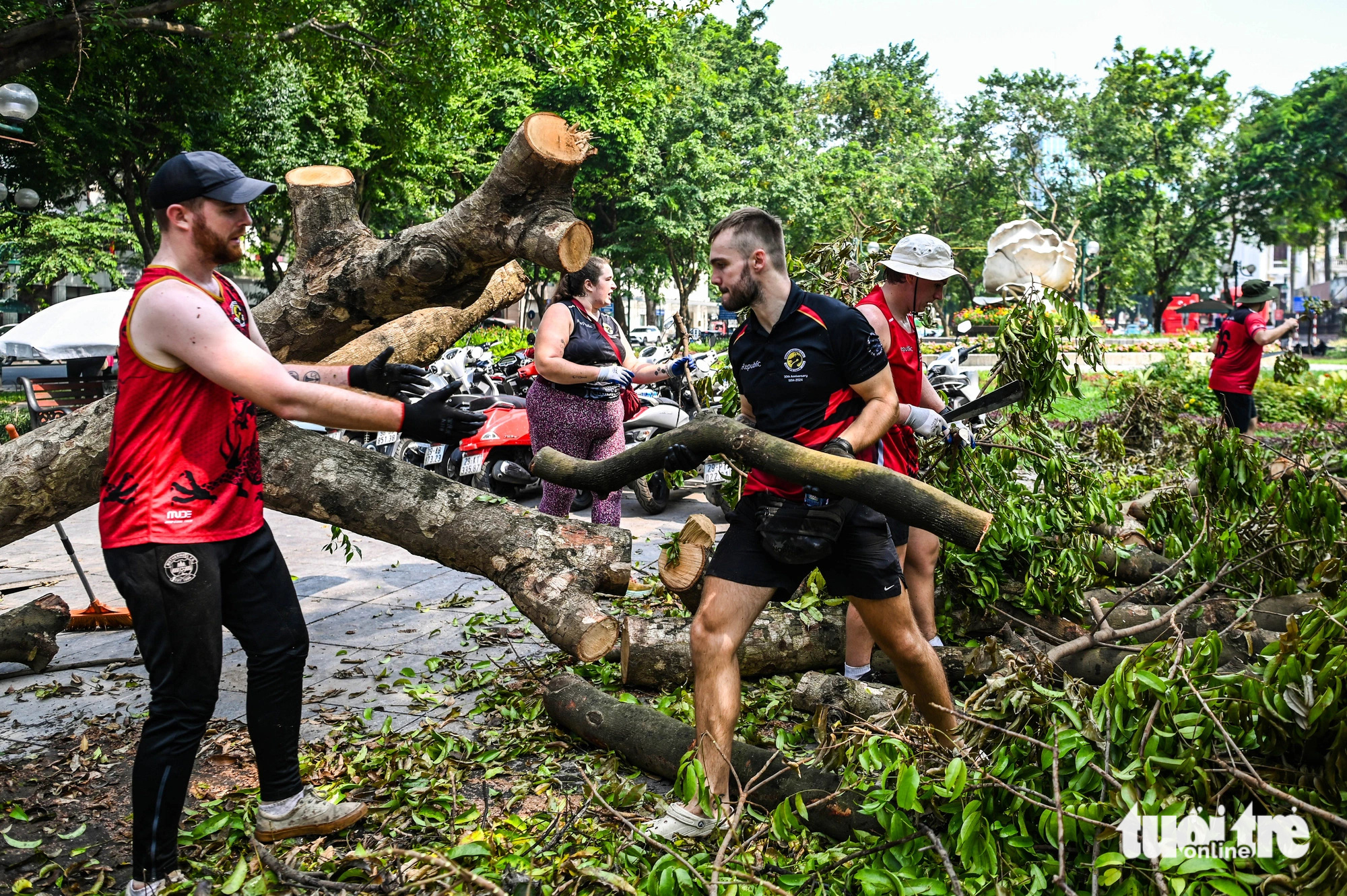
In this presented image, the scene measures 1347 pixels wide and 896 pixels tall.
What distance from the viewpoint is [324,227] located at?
15.3 ft

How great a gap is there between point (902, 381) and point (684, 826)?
2.26 metres

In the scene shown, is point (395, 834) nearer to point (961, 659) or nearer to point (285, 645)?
point (285, 645)

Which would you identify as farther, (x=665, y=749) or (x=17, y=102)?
(x=17, y=102)

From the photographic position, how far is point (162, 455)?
110 inches

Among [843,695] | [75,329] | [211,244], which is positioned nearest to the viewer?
[211,244]

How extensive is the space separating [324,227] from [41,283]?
109 feet

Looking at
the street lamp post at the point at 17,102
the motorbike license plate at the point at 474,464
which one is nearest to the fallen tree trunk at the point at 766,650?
the motorbike license plate at the point at 474,464

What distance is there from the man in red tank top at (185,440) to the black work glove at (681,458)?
72 centimetres

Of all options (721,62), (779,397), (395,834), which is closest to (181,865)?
(395,834)

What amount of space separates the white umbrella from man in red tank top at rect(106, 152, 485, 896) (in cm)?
1239

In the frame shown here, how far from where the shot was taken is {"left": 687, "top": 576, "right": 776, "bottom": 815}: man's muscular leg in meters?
3.08

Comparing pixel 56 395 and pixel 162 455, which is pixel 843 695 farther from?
pixel 56 395

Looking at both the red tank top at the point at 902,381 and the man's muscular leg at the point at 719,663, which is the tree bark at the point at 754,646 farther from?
the man's muscular leg at the point at 719,663

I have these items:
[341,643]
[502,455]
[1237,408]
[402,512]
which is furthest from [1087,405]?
[402,512]
